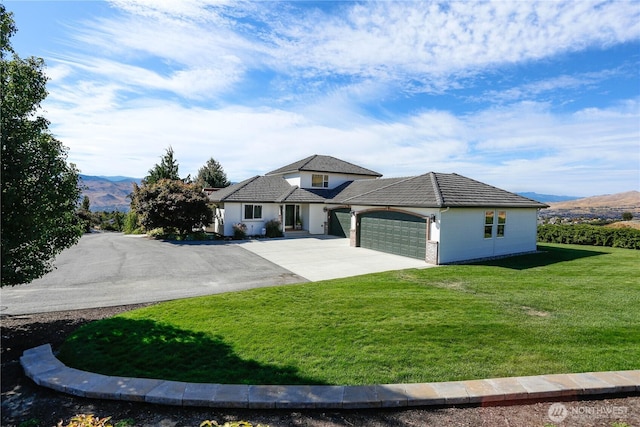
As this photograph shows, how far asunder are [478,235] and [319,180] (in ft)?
53.8

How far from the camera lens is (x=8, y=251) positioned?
6.41 metres

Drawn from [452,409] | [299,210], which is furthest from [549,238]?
[452,409]

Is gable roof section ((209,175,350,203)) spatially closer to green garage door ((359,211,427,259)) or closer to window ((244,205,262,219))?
window ((244,205,262,219))

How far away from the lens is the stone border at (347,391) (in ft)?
16.0

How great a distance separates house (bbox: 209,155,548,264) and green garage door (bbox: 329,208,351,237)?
0.08 metres

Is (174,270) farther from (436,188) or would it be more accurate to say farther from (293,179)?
(293,179)

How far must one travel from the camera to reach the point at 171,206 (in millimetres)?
25344

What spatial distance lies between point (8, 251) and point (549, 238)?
3279cm

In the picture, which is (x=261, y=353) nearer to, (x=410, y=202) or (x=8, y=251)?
(x=8, y=251)

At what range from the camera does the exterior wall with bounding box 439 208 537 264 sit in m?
16.7

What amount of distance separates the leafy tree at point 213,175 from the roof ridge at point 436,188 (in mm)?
38097

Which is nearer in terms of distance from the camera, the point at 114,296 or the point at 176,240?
the point at 114,296

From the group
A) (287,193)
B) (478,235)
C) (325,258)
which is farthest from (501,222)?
(287,193)

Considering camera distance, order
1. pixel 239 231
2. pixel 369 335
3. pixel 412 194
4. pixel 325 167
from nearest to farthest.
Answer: pixel 369 335
pixel 412 194
pixel 239 231
pixel 325 167
